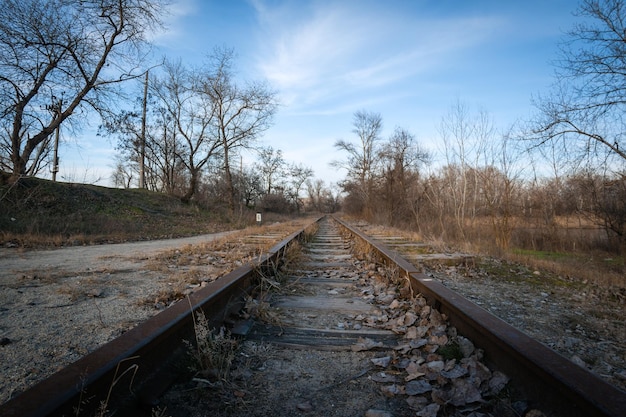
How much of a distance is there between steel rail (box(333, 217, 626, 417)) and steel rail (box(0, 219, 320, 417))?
5.23 feet

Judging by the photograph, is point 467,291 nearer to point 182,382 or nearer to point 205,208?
point 182,382

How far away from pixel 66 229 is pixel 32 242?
2.16 meters

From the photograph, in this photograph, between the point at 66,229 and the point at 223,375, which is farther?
the point at 66,229

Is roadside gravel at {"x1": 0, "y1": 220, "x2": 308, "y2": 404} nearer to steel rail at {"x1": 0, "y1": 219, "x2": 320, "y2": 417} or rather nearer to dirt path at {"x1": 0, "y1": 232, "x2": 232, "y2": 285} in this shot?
dirt path at {"x1": 0, "y1": 232, "x2": 232, "y2": 285}

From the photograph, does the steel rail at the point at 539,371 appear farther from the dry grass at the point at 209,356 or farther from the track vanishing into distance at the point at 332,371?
the dry grass at the point at 209,356

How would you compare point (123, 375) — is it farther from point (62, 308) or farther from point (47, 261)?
point (47, 261)

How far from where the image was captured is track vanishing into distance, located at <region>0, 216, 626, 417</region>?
3.99ft

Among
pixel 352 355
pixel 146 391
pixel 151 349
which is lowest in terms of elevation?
pixel 352 355

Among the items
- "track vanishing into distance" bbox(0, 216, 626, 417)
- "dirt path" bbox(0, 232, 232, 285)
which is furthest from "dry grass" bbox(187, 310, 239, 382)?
"dirt path" bbox(0, 232, 232, 285)

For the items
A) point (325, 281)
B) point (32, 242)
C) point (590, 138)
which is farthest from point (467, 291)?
point (590, 138)

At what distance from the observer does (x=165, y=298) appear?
3.01 meters

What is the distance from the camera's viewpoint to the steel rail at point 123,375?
105cm

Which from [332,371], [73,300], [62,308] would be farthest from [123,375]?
[73,300]

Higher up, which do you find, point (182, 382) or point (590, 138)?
point (590, 138)
